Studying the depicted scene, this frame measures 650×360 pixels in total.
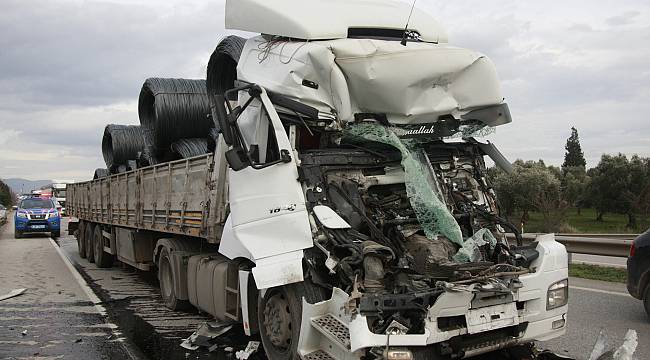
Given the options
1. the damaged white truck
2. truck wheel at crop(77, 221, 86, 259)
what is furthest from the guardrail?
truck wheel at crop(77, 221, 86, 259)

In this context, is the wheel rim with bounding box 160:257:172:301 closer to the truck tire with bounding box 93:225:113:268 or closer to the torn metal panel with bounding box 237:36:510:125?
the torn metal panel with bounding box 237:36:510:125

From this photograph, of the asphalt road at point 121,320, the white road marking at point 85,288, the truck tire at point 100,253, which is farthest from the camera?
the truck tire at point 100,253

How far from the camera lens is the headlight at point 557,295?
4637 mm

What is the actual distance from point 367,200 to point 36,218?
23.2m

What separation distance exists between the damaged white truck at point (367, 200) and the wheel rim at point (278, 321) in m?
0.02

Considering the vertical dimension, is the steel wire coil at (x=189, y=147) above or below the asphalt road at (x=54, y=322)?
above

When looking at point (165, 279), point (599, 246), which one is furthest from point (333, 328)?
point (599, 246)

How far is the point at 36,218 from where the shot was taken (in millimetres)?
24500

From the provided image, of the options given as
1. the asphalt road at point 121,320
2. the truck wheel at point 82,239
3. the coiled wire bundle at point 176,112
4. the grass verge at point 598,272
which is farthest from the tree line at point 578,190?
the coiled wire bundle at point 176,112

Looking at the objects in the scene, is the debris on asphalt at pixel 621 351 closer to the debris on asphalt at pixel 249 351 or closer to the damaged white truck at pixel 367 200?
the damaged white truck at pixel 367 200

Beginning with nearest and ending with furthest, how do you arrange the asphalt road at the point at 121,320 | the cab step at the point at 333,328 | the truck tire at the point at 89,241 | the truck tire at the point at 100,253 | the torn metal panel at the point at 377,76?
the cab step at the point at 333,328 → the torn metal panel at the point at 377,76 → the asphalt road at the point at 121,320 → the truck tire at the point at 100,253 → the truck tire at the point at 89,241

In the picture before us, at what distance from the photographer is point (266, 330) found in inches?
198

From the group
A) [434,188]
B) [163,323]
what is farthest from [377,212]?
[163,323]

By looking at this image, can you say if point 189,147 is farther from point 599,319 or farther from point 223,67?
point 599,319
